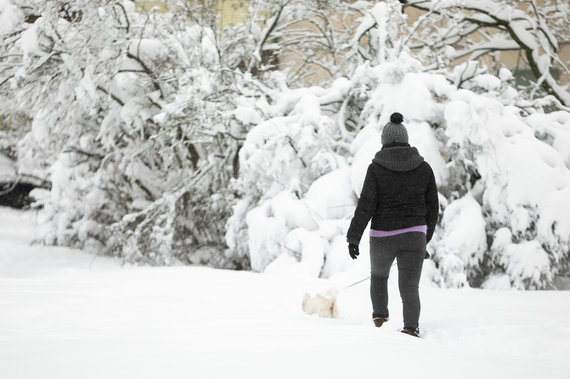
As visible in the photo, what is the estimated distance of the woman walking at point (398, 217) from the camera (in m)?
3.43

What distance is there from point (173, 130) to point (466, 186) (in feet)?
13.9

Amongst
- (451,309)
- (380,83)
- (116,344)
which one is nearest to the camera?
(116,344)

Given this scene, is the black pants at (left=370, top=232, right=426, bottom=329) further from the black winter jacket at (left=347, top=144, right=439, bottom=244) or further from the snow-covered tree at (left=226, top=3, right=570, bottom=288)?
the snow-covered tree at (left=226, top=3, right=570, bottom=288)

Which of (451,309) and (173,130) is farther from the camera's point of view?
(173,130)

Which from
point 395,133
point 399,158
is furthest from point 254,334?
point 395,133

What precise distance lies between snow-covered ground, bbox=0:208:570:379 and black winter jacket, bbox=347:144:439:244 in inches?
25.3

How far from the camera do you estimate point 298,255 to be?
661cm

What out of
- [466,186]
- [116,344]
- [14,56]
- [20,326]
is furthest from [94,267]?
[116,344]

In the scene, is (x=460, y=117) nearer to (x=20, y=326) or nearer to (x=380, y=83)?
(x=380, y=83)

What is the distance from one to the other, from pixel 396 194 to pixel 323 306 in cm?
91

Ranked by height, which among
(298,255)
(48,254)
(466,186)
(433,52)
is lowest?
(48,254)

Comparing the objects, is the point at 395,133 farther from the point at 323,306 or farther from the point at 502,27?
the point at 502,27

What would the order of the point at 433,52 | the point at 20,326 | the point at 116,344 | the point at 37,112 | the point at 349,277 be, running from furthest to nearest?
the point at 433,52 → the point at 37,112 → the point at 349,277 → the point at 20,326 → the point at 116,344

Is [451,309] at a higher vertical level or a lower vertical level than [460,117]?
lower
